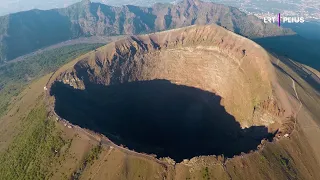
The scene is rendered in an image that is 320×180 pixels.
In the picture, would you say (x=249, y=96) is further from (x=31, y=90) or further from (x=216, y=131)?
(x=31, y=90)

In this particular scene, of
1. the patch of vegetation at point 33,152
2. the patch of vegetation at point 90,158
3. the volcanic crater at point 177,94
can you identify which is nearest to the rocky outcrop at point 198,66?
the volcanic crater at point 177,94

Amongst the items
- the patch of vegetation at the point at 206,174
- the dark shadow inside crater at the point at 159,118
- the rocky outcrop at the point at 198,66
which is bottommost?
the dark shadow inside crater at the point at 159,118

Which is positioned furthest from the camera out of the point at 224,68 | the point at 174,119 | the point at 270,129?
the point at 224,68

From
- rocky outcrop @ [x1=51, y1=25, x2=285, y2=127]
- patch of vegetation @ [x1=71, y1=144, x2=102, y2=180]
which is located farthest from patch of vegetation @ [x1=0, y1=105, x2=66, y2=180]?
rocky outcrop @ [x1=51, y1=25, x2=285, y2=127]

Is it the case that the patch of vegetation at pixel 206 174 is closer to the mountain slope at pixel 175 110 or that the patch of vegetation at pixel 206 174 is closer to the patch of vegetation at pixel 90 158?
the mountain slope at pixel 175 110

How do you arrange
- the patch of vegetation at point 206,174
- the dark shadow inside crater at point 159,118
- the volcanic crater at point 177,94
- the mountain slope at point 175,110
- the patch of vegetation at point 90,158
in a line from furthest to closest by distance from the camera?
the volcanic crater at point 177,94
the dark shadow inside crater at point 159,118
the patch of vegetation at point 90,158
the mountain slope at point 175,110
the patch of vegetation at point 206,174

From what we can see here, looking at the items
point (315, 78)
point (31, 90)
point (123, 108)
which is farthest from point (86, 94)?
point (315, 78)

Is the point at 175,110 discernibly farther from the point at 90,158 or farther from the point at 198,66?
the point at 90,158
